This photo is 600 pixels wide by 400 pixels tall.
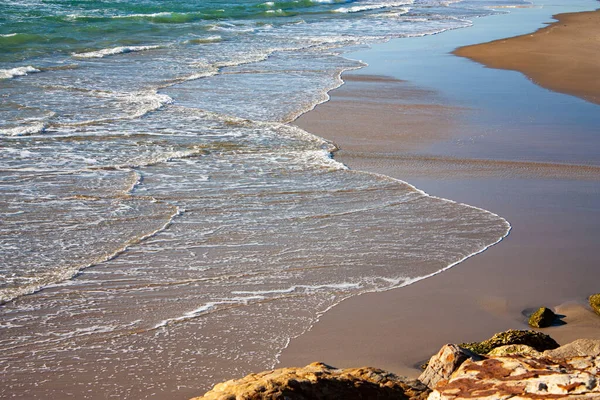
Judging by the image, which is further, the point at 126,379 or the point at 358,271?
the point at 358,271

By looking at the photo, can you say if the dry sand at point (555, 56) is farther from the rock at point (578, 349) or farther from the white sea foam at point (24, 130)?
the rock at point (578, 349)

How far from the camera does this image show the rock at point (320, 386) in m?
2.95

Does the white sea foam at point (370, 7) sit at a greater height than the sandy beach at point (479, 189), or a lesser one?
greater

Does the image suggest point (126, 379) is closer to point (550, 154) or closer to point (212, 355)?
point (212, 355)

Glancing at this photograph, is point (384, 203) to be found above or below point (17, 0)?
below

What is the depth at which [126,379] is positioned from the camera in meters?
4.20

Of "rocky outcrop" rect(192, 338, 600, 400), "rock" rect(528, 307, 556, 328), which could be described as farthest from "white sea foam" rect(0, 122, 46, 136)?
"rocky outcrop" rect(192, 338, 600, 400)

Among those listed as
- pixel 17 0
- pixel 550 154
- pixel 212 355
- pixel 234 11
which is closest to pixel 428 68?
pixel 550 154

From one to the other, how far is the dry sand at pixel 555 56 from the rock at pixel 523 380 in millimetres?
12004

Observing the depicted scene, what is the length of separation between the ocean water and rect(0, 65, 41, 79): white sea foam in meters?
0.62

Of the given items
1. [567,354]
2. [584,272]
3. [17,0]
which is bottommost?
[584,272]

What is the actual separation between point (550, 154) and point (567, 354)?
6580 mm

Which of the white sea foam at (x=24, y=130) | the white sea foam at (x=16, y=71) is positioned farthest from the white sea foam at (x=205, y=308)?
the white sea foam at (x=16, y=71)

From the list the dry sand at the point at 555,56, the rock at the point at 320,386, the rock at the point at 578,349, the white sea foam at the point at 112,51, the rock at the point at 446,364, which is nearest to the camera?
the rock at the point at 320,386
